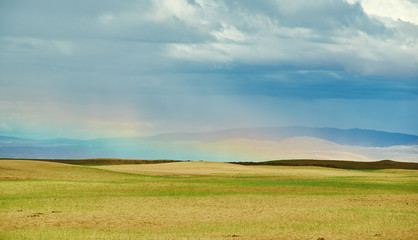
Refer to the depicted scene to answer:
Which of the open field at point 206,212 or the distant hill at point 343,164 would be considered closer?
the open field at point 206,212

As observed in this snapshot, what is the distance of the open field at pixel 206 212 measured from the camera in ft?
60.0

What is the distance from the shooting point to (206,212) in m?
23.1

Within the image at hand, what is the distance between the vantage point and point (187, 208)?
24469 mm

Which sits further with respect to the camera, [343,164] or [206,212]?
[343,164]

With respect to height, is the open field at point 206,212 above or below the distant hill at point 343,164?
below

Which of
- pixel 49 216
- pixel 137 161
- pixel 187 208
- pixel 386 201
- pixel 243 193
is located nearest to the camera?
pixel 49 216

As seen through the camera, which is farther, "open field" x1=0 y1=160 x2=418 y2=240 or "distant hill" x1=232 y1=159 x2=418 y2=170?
"distant hill" x1=232 y1=159 x2=418 y2=170

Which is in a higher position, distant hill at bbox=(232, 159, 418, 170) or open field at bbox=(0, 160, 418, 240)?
distant hill at bbox=(232, 159, 418, 170)

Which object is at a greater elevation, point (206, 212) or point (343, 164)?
point (343, 164)

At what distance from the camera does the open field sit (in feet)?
60.0

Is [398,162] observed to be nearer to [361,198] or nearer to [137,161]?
[137,161]

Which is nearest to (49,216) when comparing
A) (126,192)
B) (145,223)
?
(145,223)

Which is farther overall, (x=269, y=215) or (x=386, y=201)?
(x=386, y=201)

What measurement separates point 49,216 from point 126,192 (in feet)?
37.2
